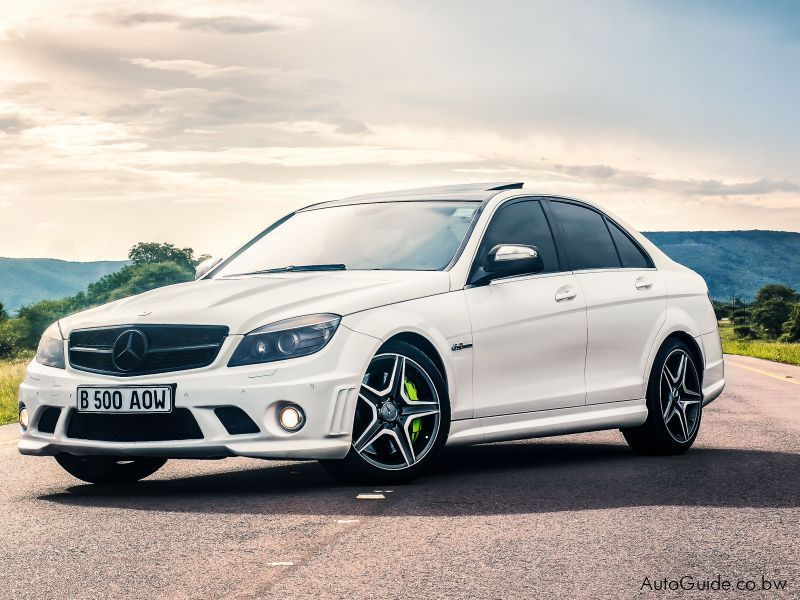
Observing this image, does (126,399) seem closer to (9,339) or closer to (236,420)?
(236,420)

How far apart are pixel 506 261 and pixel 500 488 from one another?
136cm

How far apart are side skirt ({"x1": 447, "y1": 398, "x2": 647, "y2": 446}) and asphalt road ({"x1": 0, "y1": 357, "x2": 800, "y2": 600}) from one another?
25 centimetres

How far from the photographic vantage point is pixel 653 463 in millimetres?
8438

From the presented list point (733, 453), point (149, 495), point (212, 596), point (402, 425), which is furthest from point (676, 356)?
point (212, 596)

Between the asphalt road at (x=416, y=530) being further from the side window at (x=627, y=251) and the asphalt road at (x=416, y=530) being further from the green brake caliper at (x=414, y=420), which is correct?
the side window at (x=627, y=251)

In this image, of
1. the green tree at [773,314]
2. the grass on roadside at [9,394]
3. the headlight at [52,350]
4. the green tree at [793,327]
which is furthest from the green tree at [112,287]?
the headlight at [52,350]

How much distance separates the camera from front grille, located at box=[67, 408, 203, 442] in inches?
261

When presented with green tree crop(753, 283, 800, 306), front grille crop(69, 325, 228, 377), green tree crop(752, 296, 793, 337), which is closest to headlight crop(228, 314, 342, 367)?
front grille crop(69, 325, 228, 377)

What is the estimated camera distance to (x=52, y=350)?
725 centimetres

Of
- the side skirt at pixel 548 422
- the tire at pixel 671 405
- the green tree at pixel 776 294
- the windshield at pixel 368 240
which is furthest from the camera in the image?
the green tree at pixel 776 294

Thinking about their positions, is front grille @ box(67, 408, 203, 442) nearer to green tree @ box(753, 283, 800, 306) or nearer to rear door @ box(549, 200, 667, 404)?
rear door @ box(549, 200, 667, 404)

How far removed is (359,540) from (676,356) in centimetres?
422

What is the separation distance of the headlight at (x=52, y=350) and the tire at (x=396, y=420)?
65.3 inches

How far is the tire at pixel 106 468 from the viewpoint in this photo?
298 inches
